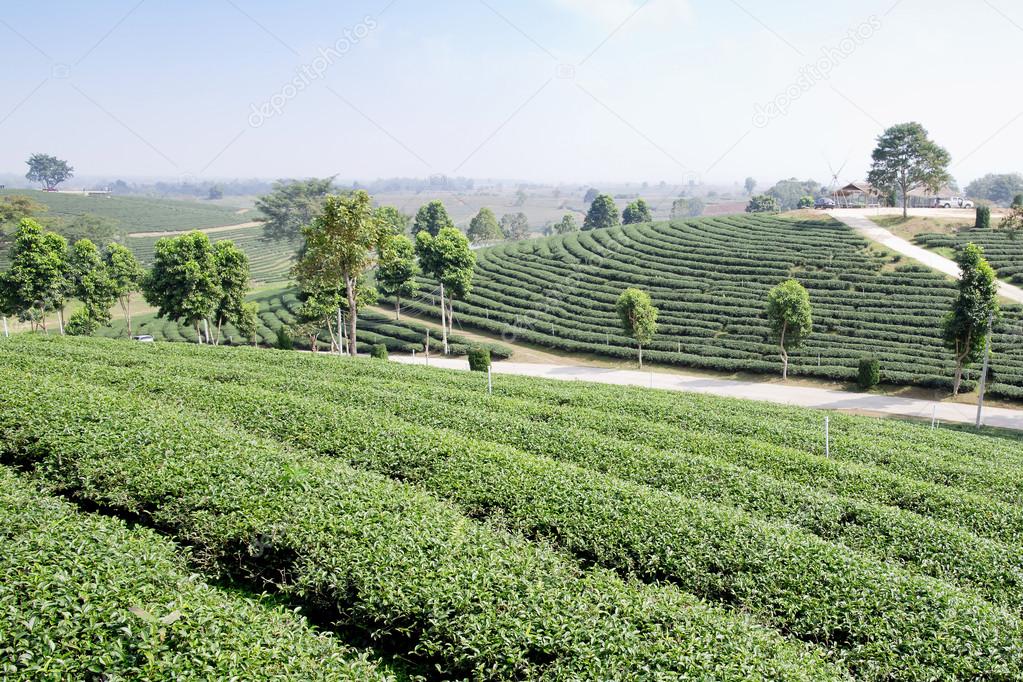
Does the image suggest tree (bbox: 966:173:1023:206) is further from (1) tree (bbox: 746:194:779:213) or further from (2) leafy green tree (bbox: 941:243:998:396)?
(2) leafy green tree (bbox: 941:243:998:396)

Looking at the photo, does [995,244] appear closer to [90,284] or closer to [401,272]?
[401,272]

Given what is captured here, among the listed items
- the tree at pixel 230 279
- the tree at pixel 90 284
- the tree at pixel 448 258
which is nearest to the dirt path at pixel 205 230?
the tree at pixel 90 284

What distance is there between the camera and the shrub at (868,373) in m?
28.7

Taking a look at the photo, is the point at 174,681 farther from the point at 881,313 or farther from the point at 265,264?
the point at 265,264

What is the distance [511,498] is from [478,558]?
1975 mm

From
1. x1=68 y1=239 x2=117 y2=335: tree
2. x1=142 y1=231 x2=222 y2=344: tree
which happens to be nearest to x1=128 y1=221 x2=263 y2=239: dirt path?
x1=68 y1=239 x2=117 y2=335: tree

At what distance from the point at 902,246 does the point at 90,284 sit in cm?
Answer: 4876

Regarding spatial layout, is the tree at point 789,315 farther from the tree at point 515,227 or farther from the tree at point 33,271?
the tree at point 515,227

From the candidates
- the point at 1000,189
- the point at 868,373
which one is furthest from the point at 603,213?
the point at 1000,189

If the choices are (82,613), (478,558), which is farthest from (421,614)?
(82,613)

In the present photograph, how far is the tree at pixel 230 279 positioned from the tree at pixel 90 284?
6.12 m

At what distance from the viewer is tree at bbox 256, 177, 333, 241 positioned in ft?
282

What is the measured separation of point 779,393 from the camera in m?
29.2

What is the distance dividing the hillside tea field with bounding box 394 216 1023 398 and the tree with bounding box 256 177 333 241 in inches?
1513
